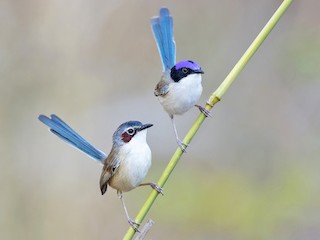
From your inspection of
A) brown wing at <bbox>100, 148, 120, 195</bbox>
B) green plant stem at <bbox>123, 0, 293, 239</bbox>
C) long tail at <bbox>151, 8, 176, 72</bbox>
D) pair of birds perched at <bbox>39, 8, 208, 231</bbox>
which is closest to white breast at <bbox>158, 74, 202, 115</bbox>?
pair of birds perched at <bbox>39, 8, 208, 231</bbox>

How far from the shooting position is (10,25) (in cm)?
612

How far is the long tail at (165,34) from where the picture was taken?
2.87 meters

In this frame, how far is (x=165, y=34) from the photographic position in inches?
119

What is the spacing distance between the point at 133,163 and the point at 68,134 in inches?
14.0

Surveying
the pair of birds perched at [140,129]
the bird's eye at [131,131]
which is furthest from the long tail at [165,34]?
the bird's eye at [131,131]

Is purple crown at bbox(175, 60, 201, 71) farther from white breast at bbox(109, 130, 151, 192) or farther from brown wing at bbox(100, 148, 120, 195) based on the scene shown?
brown wing at bbox(100, 148, 120, 195)

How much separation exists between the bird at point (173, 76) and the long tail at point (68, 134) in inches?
18.7

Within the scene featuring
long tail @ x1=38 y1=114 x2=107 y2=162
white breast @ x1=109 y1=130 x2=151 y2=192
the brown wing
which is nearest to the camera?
long tail @ x1=38 y1=114 x2=107 y2=162

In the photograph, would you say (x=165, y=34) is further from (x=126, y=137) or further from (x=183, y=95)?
(x=126, y=137)

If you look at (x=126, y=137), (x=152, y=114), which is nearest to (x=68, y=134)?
(x=126, y=137)

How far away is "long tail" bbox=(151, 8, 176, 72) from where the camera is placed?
287cm

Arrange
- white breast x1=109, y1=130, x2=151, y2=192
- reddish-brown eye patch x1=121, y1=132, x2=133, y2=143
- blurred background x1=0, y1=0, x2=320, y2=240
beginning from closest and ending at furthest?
white breast x1=109, y1=130, x2=151, y2=192
reddish-brown eye patch x1=121, y1=132, x2=133, y2=143
blurred background x1=0, y1=0, x2=320, y2=240

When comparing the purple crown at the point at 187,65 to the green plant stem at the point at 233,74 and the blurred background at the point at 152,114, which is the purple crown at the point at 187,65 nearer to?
the green plant stem at the point at 233,74

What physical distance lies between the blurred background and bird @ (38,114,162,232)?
6.91 ft
